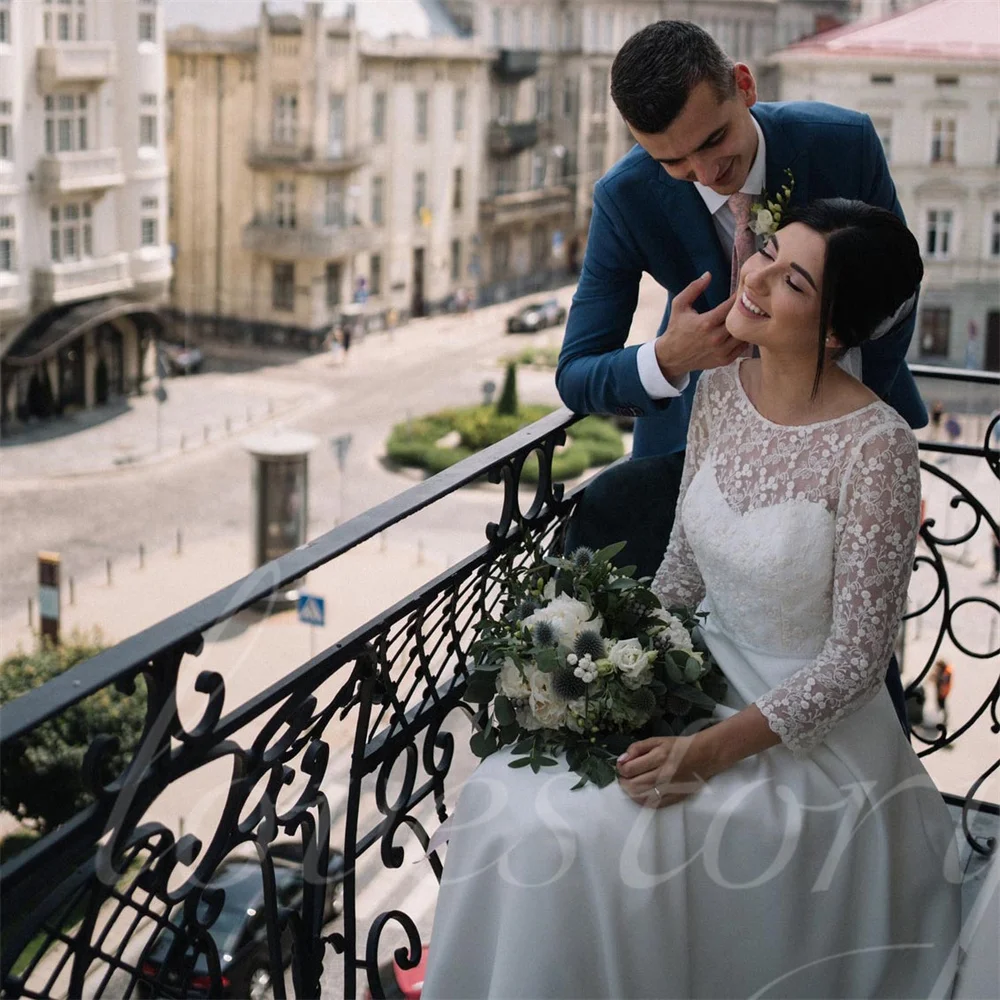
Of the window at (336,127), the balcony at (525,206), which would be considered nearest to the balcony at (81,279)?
the window at (336,127)

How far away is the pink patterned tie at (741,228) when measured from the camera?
199cm

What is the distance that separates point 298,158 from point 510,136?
596 centimetres

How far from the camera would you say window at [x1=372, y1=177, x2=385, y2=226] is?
25250 mm

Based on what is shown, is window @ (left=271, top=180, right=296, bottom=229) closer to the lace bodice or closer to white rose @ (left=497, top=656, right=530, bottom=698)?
the lace bodice

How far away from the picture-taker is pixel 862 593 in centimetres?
167

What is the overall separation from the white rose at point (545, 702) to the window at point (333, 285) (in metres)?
23.3

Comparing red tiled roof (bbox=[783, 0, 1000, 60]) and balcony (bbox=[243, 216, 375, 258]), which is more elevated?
red tiled roof (bbox=[783, 0, 1000, 60])

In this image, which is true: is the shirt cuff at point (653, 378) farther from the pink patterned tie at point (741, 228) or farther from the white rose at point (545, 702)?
the white rose at point (545, 702)

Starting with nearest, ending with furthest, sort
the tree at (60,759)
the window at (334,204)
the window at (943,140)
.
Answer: the tree at (60,759) < the window at (943,140) < the window at (334,204)

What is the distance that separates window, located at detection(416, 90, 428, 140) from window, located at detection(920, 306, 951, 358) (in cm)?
935

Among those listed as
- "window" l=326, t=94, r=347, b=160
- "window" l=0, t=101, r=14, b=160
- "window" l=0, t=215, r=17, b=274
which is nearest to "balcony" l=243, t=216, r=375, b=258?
"window" l=326, t=94, r=347, b=160

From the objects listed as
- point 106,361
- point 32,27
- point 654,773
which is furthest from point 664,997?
point 106,361

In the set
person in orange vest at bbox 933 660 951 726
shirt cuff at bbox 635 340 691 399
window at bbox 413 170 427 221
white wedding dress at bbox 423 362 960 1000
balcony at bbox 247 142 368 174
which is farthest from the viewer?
window at bbox 413 170 427 221

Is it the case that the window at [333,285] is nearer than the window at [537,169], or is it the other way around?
the window at [333,285]
